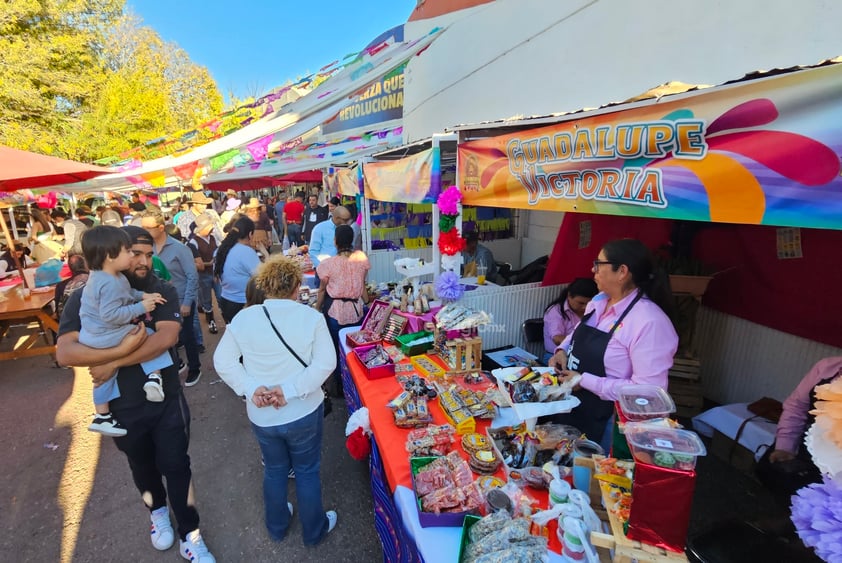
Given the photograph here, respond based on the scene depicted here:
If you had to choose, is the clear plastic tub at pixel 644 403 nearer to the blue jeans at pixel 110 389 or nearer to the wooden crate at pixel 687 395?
the blue jeans at pixel 110 389

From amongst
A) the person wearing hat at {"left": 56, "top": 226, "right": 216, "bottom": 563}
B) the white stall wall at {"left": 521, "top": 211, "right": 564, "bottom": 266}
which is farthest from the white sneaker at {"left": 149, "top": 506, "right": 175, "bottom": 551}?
the white stall wall at {"left": 521, "top": 211, "right": 564, "bottom": 266}

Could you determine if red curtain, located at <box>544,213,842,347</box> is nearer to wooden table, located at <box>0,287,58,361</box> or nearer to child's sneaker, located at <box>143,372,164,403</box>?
child's sneaker, located at <box>143,372,164,403</box>

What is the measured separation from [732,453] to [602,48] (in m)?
3.86

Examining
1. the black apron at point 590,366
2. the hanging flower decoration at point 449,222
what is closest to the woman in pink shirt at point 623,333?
the black apron at point 590,366

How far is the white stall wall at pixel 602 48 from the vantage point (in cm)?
229

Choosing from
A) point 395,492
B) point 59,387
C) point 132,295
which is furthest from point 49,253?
point 395,492

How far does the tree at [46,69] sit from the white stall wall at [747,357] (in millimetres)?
19286

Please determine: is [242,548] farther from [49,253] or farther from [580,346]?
[49,253]

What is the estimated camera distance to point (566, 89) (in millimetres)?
4062

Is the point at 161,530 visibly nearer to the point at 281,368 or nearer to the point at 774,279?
the point at 281,368

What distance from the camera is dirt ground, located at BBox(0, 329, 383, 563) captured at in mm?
2492

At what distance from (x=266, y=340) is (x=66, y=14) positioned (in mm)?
21365

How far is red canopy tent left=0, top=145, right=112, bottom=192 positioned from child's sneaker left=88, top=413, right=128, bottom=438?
402cm

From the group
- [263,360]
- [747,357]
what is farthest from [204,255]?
[747,357]
